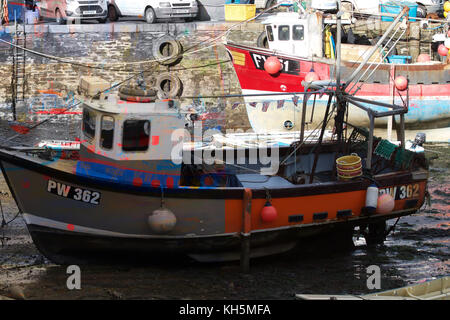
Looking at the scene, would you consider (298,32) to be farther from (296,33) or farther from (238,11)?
(238,11)

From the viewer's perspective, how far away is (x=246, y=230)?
456 inches

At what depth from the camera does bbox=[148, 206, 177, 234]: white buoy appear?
36.2ft

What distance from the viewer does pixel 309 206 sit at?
12.1m

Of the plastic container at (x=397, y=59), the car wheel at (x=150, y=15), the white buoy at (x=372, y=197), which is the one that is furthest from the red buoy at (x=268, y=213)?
the car wheel at (x=150, y=15)

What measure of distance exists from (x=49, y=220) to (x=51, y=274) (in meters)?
0.84

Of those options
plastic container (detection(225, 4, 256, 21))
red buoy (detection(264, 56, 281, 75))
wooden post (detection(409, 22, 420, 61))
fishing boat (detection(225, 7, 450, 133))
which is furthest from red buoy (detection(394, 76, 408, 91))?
plastic container (detection(225, 4, 256, 21))

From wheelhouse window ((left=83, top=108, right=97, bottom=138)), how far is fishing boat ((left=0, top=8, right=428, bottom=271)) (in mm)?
17

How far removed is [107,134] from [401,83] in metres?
12.9

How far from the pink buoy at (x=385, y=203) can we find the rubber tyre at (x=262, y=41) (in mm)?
12689

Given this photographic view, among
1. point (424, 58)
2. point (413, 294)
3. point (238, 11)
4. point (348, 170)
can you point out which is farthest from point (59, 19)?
point (413, 294)

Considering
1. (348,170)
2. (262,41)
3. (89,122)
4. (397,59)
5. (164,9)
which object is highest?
(164,9)

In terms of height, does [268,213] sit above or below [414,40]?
below

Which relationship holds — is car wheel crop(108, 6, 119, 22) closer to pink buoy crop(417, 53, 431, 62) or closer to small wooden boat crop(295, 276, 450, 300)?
pink buoy crop(417, 53, 431, 62)

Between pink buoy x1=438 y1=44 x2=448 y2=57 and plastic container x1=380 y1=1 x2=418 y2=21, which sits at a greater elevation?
plastic container x1=380 y1=1 x2=418 y2=21
